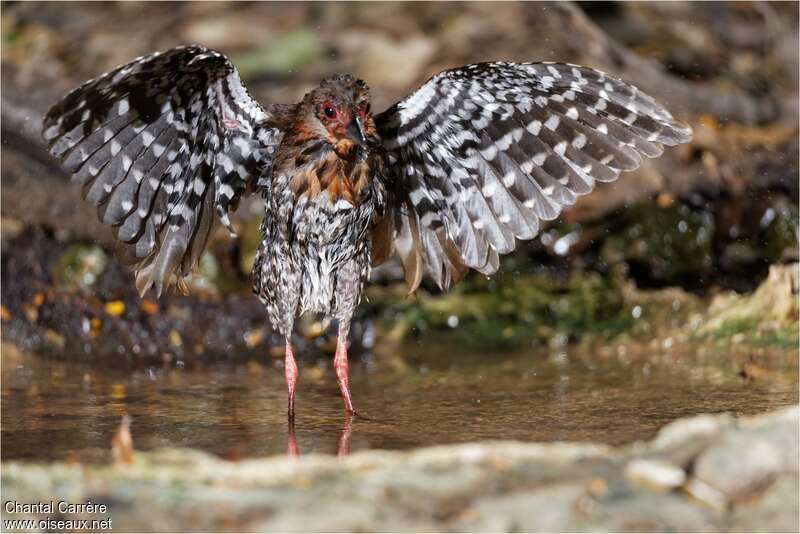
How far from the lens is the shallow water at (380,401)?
166 inches

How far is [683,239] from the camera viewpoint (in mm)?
7777

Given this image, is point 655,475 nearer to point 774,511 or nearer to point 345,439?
point 774,511

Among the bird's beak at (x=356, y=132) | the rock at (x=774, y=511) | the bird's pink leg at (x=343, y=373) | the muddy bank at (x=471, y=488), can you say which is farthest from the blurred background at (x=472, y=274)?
the bird's beak at (x=356, y=132)

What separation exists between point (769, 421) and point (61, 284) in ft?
16.9

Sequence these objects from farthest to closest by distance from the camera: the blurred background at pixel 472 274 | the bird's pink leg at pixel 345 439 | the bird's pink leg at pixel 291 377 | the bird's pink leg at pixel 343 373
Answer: the blurred background at pixel 472 274
the bird's pink leg at pixel 343 373
the bird's pink leg at pixel 291 377
the bird's pink leg at pixel 345 439

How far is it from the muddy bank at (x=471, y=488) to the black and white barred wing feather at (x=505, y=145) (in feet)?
5.31

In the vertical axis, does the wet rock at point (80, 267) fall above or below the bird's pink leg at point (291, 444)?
above

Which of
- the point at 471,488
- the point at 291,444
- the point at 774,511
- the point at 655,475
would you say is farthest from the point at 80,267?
the point at 774,511

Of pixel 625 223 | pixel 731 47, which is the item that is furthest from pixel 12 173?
pixel 731 47

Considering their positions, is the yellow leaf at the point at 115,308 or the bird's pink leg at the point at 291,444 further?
the yellow leaf at the point at 115,308

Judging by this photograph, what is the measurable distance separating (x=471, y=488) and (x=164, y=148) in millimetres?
2369

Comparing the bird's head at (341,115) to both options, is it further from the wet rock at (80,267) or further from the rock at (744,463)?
the wet rock at (80,267)

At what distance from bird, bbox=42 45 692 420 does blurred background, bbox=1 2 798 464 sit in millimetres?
756

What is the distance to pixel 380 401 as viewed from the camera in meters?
5.30
